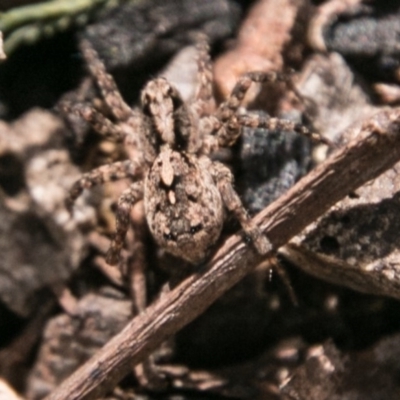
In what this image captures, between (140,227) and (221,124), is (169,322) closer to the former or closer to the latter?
(140,227)

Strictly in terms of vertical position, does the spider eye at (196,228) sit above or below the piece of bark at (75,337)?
above

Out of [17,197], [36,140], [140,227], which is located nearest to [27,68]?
[36,140]

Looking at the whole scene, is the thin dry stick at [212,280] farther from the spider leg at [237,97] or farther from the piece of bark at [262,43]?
the piece of bark at [262,43]

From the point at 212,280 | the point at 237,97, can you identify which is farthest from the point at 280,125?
the point at 212,280

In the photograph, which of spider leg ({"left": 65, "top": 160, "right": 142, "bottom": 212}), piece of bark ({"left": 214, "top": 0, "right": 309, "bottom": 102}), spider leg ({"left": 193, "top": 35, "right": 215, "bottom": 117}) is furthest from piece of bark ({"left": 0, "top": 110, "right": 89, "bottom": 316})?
piece of bark ({"left": 214, "top": 0, "right": 309, "bottom": 102})

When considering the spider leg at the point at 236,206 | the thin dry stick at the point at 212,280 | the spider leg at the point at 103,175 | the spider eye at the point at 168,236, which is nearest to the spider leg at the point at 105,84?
the spider leg at the point at 103,175
